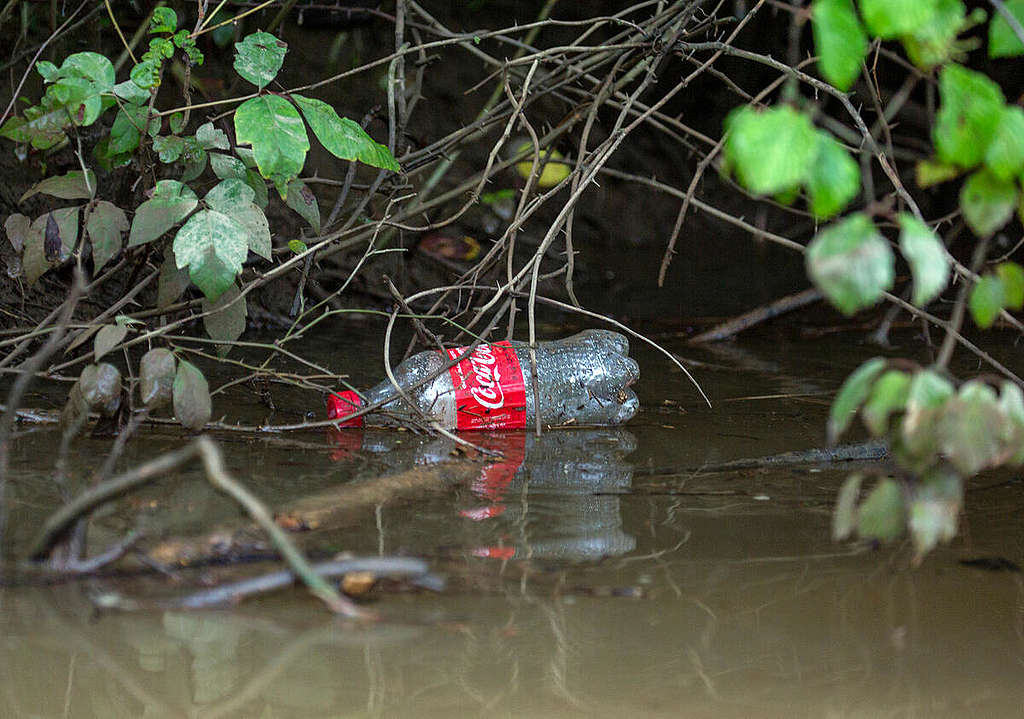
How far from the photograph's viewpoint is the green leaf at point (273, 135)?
7.43ft

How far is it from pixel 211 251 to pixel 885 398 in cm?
152

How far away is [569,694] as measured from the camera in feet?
4.60

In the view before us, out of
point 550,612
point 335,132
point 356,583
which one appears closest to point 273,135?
point 335,132

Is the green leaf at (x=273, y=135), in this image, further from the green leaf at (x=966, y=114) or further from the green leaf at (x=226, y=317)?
the green leaf at (x=966, y=114)

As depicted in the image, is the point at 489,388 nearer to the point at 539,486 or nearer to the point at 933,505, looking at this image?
the point at 539,486

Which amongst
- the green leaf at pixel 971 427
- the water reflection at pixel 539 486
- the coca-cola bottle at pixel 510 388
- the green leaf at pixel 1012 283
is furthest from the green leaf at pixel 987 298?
the coca-cola bottle at pixel 510 388

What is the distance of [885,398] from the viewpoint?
1.20 m

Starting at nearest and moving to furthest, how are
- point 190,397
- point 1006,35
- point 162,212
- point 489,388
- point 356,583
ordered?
1. point 1006,35
2. point 356,583
3. point 190,397
4. point 162,212
5. point 489,388

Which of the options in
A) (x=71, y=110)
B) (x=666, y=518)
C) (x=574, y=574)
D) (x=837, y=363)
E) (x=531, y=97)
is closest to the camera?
(x=574, y=574)

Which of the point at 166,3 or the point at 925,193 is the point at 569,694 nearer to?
the point at 166,3

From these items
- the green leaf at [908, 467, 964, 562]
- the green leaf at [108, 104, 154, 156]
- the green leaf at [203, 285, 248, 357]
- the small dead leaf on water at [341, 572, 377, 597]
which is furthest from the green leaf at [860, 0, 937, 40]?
the green leaf at [108, 104, 154, 156]

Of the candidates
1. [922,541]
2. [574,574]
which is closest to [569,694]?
[574,574]

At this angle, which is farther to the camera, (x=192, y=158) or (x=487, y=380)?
(x=487, y=380)

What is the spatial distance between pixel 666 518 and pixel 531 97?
1.34 m
